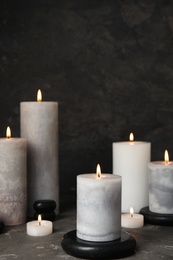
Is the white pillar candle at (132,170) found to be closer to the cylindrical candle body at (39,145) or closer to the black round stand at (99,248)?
the cylindrical candle body at (39,145)

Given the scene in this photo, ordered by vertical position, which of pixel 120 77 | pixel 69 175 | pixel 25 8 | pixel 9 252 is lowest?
pixel 9 252

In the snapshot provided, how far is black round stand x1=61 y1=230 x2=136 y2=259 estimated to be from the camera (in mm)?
1217

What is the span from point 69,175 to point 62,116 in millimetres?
244

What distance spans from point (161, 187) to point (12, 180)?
1.49ft

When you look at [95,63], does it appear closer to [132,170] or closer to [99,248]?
[132,170]

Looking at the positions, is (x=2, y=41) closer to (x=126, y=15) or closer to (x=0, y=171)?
(x=126, y=15)

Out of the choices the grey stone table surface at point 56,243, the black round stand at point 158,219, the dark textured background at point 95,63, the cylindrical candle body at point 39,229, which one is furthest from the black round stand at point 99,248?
the dark textured background at point 95,63

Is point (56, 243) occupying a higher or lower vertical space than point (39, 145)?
lower

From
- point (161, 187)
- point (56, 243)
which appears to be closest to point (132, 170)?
point (161, 187)

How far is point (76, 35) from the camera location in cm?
207

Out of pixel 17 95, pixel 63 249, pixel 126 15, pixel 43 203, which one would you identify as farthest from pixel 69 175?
pixel 63 249

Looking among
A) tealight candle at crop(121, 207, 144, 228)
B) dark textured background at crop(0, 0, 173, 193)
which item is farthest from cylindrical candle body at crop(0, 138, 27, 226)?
dark textured background at crop(0, 0, 173, 193)

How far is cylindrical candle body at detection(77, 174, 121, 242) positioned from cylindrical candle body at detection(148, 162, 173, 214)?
32cm

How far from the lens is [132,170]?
1695mm
